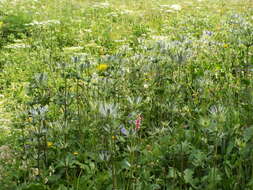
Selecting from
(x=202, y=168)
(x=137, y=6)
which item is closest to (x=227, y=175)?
(x=202, y=168)

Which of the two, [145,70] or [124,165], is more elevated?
[145,70]

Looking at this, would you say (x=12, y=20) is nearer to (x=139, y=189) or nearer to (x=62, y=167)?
(x=62, y=167)

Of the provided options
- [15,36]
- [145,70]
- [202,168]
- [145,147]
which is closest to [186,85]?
[145,70]

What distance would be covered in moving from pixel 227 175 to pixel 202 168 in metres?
0.22

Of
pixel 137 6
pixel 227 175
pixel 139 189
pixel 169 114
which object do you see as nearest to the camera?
pixel 139 189

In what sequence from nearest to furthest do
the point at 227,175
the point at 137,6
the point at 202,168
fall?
the point at 227,175
the point at 202,168
the point at 137,6

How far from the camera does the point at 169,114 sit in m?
3.31

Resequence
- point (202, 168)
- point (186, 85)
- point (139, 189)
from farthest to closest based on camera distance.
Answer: point (186, 85), point (202, 168), point (139, 189)

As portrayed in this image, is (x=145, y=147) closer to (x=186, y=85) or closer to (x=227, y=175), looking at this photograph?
(x=227, y=175)

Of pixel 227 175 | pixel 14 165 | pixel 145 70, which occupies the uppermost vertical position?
pixel 145 70

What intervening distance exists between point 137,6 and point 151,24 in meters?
4.03

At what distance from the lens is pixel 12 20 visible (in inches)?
322

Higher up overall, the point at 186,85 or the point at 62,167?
the point at 186,85

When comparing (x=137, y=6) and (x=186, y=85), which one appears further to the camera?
(x=137, y=6)
